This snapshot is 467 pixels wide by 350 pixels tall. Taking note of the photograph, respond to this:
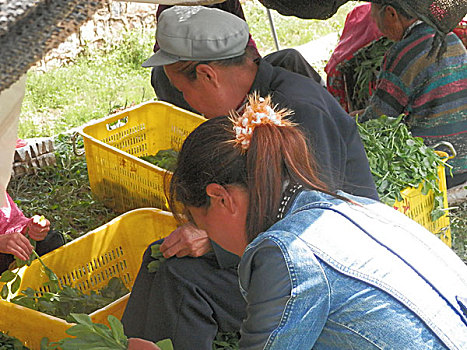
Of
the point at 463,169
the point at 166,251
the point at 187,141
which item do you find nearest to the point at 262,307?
the point at 187,141

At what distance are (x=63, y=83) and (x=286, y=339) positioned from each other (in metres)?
4.33

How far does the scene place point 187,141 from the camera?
5.59 ft

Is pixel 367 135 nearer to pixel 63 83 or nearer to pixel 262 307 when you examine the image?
pixel 262 307

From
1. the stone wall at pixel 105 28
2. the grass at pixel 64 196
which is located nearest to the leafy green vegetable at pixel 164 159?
the grass at pixel 64 196

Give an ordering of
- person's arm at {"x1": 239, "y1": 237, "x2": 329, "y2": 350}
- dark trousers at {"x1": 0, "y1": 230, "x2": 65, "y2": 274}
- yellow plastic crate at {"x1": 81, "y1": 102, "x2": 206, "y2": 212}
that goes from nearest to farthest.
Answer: person's arm at {"x1": 239, "y1": 237, "x2": 329, "y2": 350} → dark trousers at {"x1": 0, "y1": 230, "x2": 65, "y2": 274} → yellow plastic crate at {"x1": 81, "y1": 102, "x2": 206, "y2": 212}

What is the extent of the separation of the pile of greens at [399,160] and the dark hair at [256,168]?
1251mm

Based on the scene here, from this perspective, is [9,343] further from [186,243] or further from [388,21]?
[388,21]

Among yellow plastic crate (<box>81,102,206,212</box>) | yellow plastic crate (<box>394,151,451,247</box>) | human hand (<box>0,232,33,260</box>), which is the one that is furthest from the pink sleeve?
yellow plastic crate (<box>394,151,451,247</box>)

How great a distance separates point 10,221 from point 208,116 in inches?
36.7

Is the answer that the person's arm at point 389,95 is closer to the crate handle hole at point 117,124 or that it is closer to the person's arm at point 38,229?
the crate handle hole at point 117,124

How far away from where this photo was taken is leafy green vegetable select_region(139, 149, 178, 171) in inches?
130

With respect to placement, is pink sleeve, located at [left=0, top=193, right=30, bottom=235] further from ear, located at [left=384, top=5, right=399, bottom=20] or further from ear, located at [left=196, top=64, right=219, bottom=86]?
ear, located at [left=384, top=5, right=399, bottom=20]

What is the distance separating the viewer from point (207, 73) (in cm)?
235

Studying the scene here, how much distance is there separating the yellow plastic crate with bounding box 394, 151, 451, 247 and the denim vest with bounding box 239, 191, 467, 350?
4.28 feet
